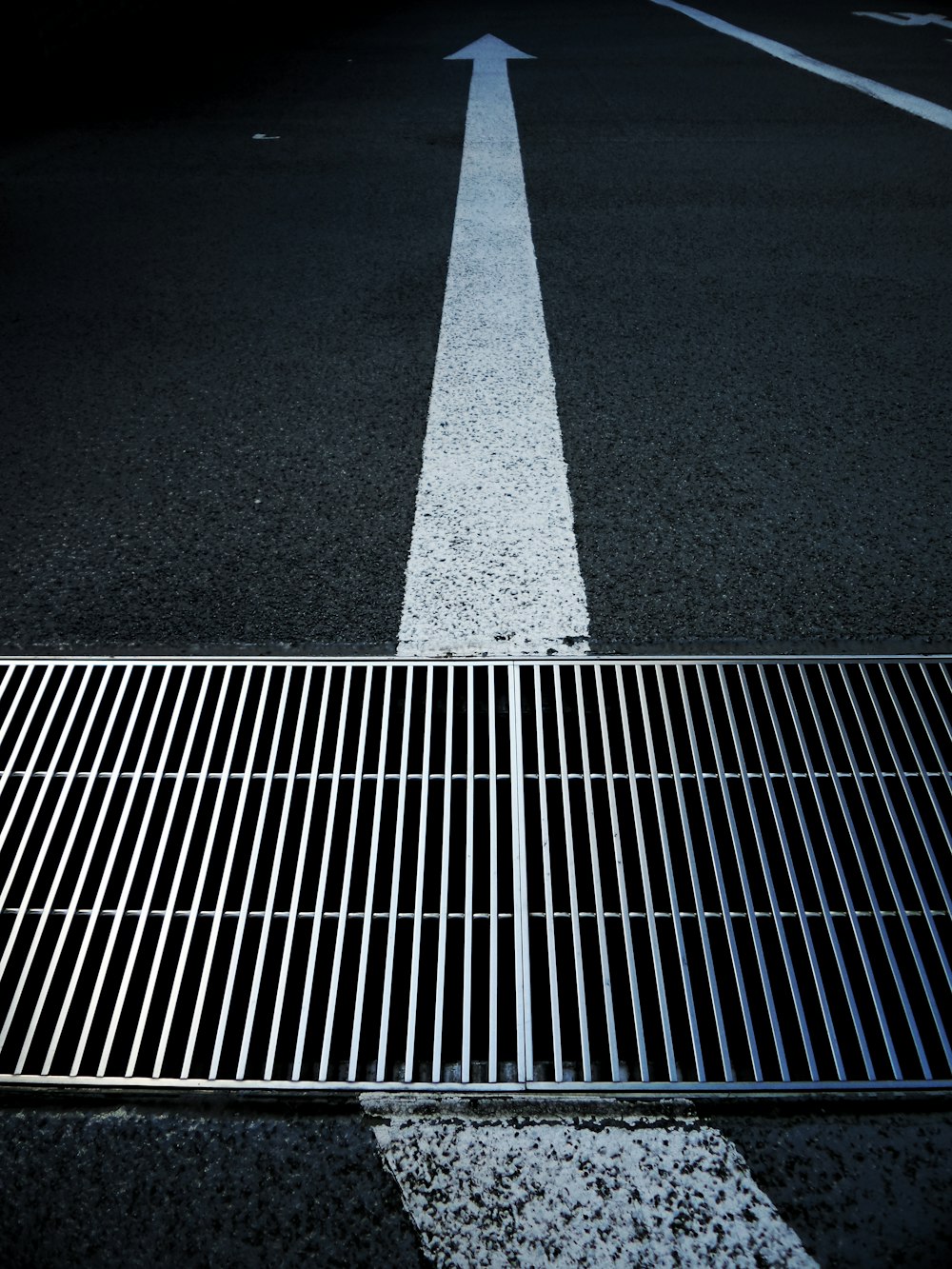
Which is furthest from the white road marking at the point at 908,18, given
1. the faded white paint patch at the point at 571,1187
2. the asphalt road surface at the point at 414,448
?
the faded white paint patch at the point at 571,1187

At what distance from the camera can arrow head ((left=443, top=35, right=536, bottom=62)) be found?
7.66 meters

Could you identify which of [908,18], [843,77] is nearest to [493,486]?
[843,77]

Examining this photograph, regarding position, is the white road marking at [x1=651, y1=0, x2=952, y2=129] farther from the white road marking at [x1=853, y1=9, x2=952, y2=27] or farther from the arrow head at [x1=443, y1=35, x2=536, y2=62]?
the arrow head at [x1=443, y1=35, x2=536, y2=62]

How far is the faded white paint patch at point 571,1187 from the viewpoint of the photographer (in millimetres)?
1007

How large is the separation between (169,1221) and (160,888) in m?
0.48

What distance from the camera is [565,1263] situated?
998mm

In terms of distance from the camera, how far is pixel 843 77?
661cm

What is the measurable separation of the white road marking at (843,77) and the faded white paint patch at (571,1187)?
19.7 feet

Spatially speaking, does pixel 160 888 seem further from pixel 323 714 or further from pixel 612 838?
pixel 612 838

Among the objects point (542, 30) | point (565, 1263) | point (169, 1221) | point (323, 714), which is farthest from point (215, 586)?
point (542, 30)

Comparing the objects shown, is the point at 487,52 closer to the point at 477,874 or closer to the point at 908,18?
the point at 908,18

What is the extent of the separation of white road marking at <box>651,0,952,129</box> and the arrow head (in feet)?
7.24

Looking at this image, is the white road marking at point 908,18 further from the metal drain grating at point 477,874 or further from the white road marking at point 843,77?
the metal drain grating at point 477,874

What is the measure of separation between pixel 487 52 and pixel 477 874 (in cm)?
870
